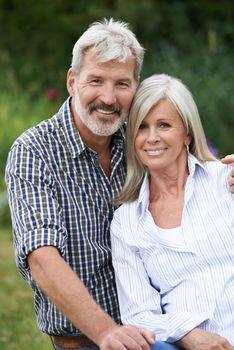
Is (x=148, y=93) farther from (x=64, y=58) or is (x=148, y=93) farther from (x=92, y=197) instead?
(x=64, y=58)

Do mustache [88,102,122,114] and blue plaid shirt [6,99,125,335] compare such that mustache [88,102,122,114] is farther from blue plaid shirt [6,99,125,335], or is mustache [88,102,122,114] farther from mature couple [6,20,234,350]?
blue plaid shirt [6,99,125,335]

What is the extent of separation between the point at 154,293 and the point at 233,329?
13.5 inches

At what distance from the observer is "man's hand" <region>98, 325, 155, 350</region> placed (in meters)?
3.38

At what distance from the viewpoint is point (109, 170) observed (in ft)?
14.0

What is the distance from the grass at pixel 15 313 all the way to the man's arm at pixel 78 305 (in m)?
2.44

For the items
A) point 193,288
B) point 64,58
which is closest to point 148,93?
point 193,288

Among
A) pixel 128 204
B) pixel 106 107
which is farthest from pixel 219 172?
pixel 106 107

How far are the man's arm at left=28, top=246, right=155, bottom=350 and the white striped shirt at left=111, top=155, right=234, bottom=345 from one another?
355 millimetres

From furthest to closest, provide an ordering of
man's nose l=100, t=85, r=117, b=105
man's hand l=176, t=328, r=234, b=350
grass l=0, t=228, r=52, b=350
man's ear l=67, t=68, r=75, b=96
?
grass l=0, t=228, r=52, b=350
man's ear l=67, t=68, r=75, b=96
man's nose l=100, t=85, r=117, b=105
man's hand l=176, t=328, r=234, b=350

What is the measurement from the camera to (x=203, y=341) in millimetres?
3795

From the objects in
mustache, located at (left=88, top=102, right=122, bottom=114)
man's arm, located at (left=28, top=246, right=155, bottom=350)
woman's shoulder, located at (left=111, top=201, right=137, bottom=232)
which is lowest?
man's arm, located at (left=28, top=246, right=155, bottom=350)

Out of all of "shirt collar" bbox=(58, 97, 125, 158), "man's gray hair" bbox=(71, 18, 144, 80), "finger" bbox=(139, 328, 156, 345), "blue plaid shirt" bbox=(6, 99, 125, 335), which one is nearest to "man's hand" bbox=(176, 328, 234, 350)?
"finger" bbox=(139, 328, 156, 345)

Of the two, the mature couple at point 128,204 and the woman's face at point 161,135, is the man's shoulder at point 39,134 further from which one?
the woman's face at point 161,135

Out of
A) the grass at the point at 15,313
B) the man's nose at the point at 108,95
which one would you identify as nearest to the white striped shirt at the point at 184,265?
the man's nose at the point at 108,95
